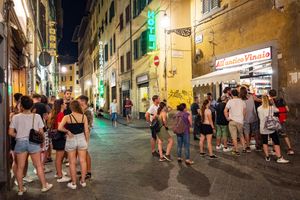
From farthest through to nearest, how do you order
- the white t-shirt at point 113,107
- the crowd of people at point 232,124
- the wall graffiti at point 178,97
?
the white t-shirt at point 113,107 → the wall graffiti at point 178,97 → the crowd of people at point 232,124

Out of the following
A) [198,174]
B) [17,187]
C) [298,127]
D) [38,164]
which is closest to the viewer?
[38,164]

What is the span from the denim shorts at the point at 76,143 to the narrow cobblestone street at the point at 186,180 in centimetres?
79

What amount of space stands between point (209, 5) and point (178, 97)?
659 centimetres

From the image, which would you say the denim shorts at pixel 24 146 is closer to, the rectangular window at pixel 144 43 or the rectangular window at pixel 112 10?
the rectangular window at pixel 144 43

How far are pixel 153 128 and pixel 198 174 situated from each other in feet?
8.34

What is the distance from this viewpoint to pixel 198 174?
→ 26.1 feet

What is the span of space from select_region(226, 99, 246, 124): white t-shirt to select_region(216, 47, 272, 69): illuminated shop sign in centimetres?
296

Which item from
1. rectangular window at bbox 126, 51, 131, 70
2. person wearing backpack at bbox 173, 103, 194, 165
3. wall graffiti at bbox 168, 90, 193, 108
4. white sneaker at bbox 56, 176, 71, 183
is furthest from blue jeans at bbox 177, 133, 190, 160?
rectangular window at bbox 126, 51, 131, 70

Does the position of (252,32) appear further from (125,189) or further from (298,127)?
(125,189)

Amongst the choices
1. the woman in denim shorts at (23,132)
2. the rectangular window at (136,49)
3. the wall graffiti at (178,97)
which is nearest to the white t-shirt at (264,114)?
the woman in denim shorts at (23,132)

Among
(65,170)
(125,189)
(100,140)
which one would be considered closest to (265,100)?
(125,189)

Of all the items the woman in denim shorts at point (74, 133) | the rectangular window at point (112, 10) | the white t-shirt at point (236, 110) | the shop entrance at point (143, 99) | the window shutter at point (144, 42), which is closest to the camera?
the woman in denim shorts at point (74, 133)

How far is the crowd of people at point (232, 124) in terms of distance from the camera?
9047 millimetres

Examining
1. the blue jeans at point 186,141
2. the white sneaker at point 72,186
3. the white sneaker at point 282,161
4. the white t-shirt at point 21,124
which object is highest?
the white t-shirt at point 21,124
